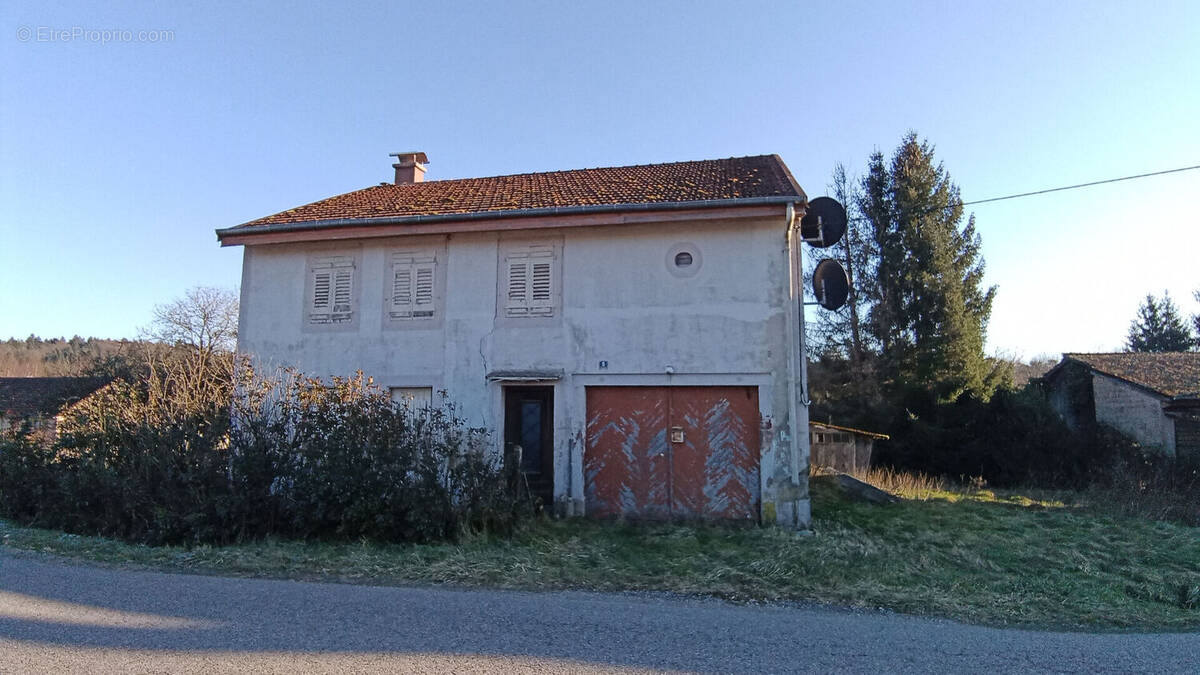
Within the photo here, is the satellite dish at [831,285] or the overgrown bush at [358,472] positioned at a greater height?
the satellite dish at [831,285]

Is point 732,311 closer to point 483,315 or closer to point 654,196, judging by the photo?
point 654,196

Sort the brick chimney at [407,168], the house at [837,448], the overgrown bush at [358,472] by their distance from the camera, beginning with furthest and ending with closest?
the house at [837,448] < the brick chimney at [407,168] < the overgrown bush at [358,472]

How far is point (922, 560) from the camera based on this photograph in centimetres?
844

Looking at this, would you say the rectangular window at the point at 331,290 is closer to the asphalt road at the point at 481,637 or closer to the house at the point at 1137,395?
the asphalt road at the point at 481,637

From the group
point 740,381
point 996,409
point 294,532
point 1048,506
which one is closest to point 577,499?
point 740,381

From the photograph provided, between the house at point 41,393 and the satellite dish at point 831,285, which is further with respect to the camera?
the house at point 41,393

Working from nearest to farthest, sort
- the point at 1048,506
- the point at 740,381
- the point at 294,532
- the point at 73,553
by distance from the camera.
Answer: the point at 73,553 < the point at 294,532 < the point at 740,381 < the point at 1048,506

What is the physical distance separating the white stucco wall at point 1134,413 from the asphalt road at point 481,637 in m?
16.9

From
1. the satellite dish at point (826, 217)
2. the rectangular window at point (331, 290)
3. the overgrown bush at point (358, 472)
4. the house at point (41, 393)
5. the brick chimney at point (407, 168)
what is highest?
the brick chimney at point (407, 168)

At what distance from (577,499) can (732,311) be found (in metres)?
3.68

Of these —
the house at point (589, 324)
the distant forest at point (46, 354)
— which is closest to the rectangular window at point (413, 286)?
the house at point (589, 324)

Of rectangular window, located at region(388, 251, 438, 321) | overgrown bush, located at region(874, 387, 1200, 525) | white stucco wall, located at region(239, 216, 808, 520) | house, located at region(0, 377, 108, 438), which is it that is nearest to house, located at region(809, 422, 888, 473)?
overgrown bush, located at region(874, 387, 1200, 525)

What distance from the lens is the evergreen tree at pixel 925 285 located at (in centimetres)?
2467

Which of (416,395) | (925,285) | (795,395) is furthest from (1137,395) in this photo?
(416,395)
